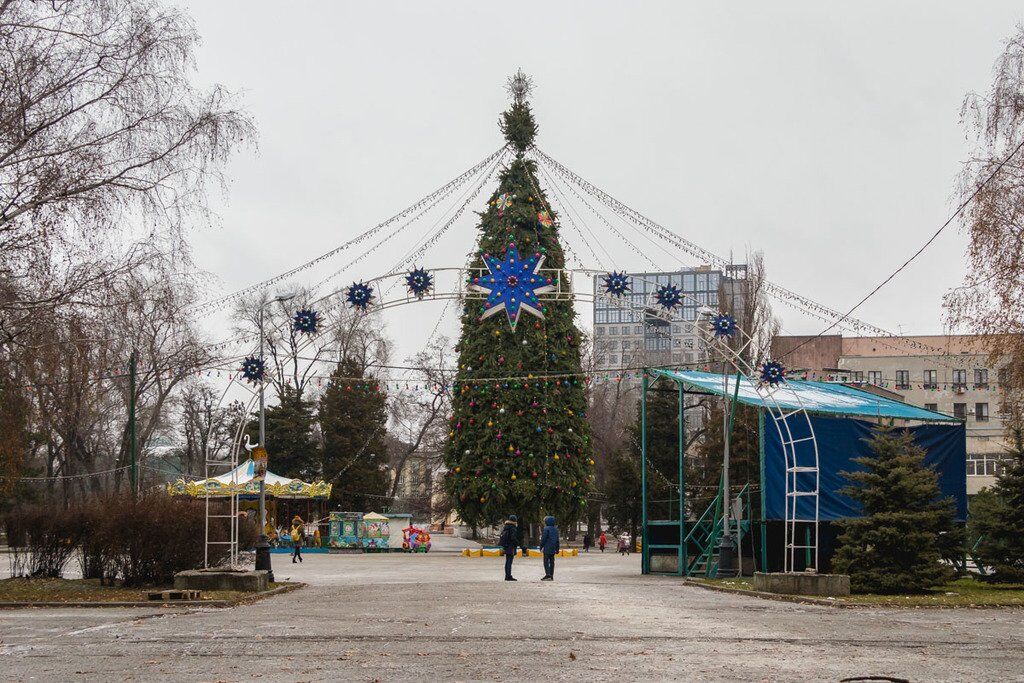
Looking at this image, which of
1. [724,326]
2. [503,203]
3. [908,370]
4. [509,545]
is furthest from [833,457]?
[908,370]

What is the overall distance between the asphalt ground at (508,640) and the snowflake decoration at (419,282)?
8.29 meters

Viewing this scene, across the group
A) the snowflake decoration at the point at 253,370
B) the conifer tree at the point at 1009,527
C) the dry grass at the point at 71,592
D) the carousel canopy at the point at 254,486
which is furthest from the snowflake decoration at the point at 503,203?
the dry grass at the point at 71,592

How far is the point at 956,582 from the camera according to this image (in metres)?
28.2

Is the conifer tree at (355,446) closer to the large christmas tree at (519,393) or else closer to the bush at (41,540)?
the large christmas tree at (519,393)

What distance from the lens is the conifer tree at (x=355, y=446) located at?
7125cm

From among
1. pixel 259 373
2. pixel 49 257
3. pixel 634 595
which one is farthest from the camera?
pixel 259 373

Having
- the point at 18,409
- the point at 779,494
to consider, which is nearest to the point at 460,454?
Answer: the point at 779,494

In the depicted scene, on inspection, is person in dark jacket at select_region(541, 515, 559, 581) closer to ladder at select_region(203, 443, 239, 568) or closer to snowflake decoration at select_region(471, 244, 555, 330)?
snowflake decoration at select_region(471, 244, 555, 330)

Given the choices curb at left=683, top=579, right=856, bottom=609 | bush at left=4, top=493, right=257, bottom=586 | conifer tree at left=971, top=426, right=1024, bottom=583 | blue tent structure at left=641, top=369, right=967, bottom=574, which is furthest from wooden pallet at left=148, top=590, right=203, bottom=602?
conifer tree at left=971, top=426, right=1024, bottom=583

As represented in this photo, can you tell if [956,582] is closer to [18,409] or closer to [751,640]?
[751,640]

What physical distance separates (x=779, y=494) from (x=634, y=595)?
8.58 metres

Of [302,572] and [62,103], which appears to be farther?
[302,572]

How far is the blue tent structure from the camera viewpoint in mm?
31078

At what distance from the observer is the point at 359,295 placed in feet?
93.5
